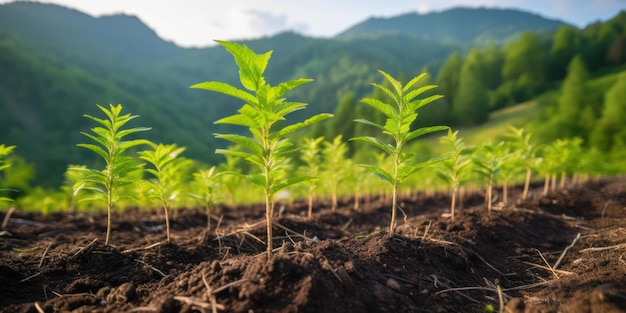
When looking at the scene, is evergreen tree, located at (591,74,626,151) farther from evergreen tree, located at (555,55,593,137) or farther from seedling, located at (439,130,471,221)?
seedling, located at (439,130,471,221)

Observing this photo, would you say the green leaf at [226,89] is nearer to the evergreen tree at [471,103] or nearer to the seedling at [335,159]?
the seedling at [335,159]

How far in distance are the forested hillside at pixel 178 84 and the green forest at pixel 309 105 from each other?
351mm

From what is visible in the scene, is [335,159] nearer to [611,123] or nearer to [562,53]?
[611,123]

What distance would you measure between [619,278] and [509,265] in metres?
1.31

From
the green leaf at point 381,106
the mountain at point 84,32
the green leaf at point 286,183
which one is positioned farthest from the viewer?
the mountain at point 84,32

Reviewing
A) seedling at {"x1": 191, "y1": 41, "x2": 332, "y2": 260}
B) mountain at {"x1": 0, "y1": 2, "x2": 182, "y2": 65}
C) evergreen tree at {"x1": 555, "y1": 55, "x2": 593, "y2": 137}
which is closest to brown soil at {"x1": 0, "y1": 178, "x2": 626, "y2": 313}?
seedling at {"x1": 191, "y1": 41, "x2": 332, "y2": 260}

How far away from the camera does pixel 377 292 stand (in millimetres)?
2730

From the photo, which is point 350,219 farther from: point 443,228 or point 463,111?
point 463,111

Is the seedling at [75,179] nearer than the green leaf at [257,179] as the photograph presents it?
No

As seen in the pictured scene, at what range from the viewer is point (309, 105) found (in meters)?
43.7

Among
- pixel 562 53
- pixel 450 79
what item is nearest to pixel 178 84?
pixel 450 79

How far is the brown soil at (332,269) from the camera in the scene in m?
2.53

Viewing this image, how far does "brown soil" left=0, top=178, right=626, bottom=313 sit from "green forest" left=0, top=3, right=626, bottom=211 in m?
0.82

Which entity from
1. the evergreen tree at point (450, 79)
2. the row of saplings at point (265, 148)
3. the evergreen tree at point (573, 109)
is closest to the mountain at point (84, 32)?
the evergreen tree at point (450, 79)
